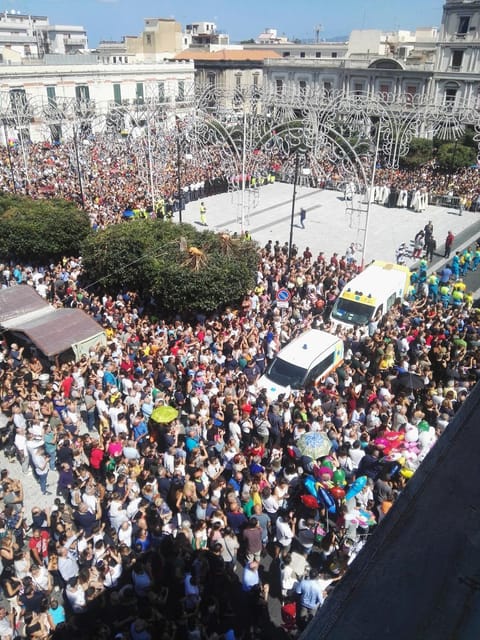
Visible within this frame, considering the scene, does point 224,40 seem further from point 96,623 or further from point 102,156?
point 96,623

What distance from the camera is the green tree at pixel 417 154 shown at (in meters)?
36.0

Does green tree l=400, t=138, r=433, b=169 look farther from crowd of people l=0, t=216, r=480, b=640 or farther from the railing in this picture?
crowd of people l=0, t=216, r=480, b=640

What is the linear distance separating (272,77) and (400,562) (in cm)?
6184

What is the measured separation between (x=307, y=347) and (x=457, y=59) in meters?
43.3

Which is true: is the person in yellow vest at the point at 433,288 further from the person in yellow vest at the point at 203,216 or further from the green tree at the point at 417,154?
the green tree at the point at 417,154

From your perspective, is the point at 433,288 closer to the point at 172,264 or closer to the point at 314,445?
the point at 172,264

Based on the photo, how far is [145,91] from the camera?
52719 mm

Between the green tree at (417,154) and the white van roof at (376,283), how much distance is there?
23861 millimetres

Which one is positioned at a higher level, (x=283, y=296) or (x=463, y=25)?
(x=463, y=25)

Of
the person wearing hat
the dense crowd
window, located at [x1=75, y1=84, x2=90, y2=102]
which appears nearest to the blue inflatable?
the person wearing hat

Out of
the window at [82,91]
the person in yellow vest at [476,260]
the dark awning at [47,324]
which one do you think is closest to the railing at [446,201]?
the person in yellow vest at [476,260]

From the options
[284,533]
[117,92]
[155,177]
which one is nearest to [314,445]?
[284,533]

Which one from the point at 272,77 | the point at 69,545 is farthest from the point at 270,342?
the point at 272,77

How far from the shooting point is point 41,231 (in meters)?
18.1
